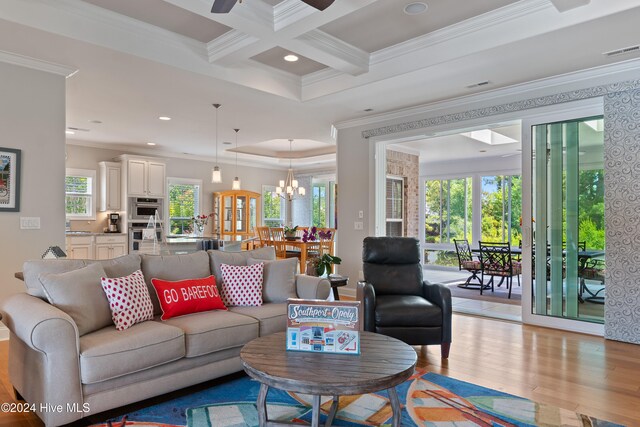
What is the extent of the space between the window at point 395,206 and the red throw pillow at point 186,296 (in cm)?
551

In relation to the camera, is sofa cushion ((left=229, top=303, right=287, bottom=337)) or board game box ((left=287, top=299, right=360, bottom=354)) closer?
board game box ((left=287, top=299, right=360, bottom=354))

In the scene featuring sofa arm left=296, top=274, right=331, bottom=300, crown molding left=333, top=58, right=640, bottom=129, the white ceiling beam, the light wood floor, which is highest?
the white ceiling beam

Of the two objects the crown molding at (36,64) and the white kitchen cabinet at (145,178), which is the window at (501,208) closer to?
the white kitchen cabinet at (145,178)

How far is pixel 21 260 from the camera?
13.0 ft

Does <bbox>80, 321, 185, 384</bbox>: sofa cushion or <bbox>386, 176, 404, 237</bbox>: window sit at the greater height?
<bbox>386, 176, 404, 237</bbox>: window

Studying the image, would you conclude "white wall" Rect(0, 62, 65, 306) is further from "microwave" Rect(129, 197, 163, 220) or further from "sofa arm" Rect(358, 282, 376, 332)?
"microwave" Rect(129, 197, 163, 220)

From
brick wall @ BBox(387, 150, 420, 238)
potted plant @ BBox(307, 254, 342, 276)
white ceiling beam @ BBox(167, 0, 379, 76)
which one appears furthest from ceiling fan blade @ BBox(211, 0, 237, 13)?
brick wall @ BBox(387, 150, 420, 238)

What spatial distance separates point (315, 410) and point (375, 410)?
719 millimetres

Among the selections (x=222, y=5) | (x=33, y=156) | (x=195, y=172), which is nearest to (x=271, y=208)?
(x=195, y=172)

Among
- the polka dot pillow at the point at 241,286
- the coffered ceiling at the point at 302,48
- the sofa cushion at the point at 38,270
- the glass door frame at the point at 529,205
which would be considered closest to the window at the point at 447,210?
the coffered ceiling at the point at 302,48

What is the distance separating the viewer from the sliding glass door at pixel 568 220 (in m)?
4.32

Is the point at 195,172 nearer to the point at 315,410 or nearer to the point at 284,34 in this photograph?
the point at 284,34

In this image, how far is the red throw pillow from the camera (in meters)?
2.96

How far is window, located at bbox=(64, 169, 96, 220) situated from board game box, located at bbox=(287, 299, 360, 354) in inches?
289
